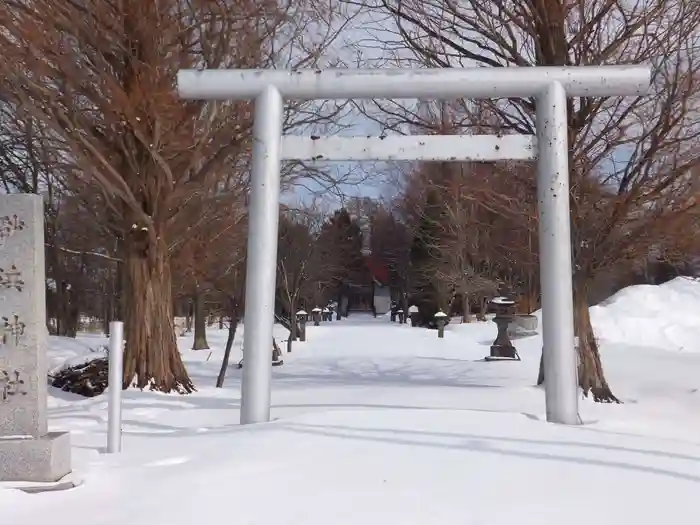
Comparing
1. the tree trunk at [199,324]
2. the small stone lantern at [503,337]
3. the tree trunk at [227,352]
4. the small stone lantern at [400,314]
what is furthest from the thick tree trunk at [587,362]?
the small stone lantern at [400,314]

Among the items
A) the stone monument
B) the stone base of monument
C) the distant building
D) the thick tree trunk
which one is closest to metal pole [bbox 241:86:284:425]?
the stone monument

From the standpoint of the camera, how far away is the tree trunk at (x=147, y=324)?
33.7 ft

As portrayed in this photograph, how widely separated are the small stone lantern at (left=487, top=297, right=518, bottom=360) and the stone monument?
1520 centimetres

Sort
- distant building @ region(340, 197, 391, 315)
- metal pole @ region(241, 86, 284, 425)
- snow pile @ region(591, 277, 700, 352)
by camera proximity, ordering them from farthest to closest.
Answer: distant building @ region(340, 197, 391, 315), snow pile @ region(591, 277, 700, 352), metal pole @ region(241, 86, 284, 425)

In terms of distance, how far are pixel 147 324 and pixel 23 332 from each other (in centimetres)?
604

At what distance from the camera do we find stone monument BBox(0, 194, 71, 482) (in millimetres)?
4352

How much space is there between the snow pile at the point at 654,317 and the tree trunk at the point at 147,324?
47.7 feet

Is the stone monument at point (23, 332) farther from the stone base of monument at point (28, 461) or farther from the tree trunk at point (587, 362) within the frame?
the tree trunk at point (587, 362)

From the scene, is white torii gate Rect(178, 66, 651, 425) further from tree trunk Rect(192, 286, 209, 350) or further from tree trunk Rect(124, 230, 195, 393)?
tree trunk Rect(192, 286, 209, 350)

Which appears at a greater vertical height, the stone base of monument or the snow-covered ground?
the stone base of monument

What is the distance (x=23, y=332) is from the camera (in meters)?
4.43

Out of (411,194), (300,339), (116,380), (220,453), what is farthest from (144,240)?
(300,339)

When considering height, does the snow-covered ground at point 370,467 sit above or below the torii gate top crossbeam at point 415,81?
below

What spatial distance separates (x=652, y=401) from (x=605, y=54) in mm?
5111
